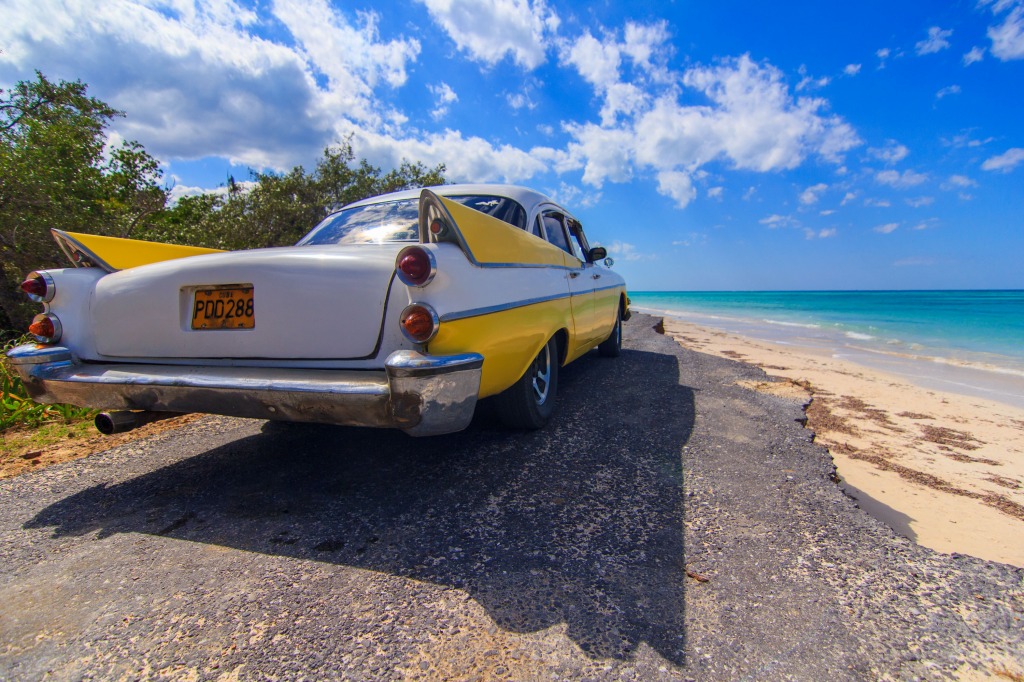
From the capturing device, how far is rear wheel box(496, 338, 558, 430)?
2.84 metres

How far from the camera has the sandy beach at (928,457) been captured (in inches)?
99.3

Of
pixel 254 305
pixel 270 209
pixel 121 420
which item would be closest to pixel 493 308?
pixel 254 305

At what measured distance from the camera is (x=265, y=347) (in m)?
2.10

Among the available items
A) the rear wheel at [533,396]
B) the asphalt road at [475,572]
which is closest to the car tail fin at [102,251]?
the asphalt road at [475,572]

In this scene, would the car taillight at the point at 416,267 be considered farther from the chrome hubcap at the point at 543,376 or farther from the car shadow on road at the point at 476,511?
the chrome hubcap at the point at 543,376

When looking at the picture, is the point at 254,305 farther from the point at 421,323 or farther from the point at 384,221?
the point at 384,221

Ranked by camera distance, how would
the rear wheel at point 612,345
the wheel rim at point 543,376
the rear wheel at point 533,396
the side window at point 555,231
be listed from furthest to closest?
the rear wheel at point 612,345 → the side window at point 555,231 → the wheel rim at point 543,376 → the rear wheel at point 533,396

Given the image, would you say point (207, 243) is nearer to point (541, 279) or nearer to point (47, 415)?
point (47, 415)

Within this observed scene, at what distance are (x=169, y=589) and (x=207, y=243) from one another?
36.9 ft

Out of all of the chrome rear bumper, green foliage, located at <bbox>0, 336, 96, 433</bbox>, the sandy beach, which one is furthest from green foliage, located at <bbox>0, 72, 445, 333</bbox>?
the sandy beach

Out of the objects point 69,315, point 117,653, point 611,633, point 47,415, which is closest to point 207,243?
point 47,415

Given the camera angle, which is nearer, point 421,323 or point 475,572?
point 475,572

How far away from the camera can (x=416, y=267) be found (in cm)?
189

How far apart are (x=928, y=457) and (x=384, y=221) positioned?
15.1 ft
